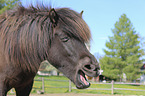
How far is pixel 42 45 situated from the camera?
1921 millimetres

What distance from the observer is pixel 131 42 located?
1190 inches

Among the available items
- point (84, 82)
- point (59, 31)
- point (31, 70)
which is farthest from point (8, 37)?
point (84, 82)

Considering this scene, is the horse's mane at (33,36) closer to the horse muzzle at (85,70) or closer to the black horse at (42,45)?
the black horse at (42,45)

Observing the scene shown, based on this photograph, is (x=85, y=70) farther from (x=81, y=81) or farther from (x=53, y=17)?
(x=53, y=17)

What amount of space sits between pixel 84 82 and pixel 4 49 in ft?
3.31

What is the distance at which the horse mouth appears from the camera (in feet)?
5.68

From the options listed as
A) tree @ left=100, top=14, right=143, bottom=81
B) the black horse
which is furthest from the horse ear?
tree @ left=100, top=14, right=143, bottom=81

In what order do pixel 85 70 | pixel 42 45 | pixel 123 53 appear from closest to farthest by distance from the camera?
pixel 85 70
pixel 42 45
pixel 123 53

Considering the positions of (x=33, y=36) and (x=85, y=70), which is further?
(x=33, y=36)

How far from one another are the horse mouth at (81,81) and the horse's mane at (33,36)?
37 cm

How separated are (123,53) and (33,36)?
30.3 meters

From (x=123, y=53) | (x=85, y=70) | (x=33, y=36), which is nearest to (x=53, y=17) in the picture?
(x=33, y=36)

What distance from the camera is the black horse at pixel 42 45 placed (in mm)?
1822

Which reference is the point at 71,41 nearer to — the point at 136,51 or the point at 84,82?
the point at 84,82
